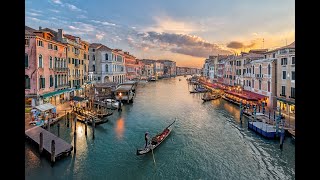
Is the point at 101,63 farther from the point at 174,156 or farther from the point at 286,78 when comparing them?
the point at 174,156

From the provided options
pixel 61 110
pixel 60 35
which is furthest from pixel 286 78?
pixel 60 35

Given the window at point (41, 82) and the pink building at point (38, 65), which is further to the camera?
the window at point (41, 82)

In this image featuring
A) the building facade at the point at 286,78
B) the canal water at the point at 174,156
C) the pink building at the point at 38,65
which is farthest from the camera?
the building facade at the point at 286,78

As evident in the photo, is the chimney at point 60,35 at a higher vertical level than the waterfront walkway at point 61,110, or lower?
higher

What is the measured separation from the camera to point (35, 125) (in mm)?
20344

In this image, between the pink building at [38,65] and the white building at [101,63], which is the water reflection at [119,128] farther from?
the white building at [101,63]

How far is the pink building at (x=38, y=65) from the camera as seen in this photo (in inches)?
990

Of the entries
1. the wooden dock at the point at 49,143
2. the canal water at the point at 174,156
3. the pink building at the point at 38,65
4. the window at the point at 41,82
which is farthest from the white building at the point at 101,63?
the wooden dock at the point at 49,143

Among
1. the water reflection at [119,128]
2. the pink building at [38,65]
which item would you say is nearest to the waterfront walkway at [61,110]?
the pink building at [38,65]

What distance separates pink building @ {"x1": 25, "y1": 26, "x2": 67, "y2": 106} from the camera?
990 inches

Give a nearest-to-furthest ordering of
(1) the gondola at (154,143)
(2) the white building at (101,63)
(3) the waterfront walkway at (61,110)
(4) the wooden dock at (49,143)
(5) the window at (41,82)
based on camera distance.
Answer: (4) the wooden dock at (49,143) < (1) the gondola at (154,143) < (3) the waterfront walkway at (61,110) < (5) the window at (41,82) < (2) the white building at (101,63)

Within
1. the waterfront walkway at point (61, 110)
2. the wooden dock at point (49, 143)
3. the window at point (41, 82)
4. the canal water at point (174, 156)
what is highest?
the window at point (41, 82)
